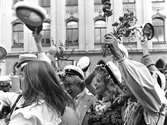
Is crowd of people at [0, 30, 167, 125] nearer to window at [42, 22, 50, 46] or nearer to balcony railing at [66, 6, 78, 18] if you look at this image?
window at [42, 22, 50, 46]

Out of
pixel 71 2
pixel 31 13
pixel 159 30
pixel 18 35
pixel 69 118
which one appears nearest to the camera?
pixel 69 118

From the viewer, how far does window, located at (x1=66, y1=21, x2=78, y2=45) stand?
23.6 m

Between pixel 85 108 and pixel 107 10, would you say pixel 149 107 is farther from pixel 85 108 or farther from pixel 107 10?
pixel 85 108

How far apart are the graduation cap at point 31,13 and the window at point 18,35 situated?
2208cm

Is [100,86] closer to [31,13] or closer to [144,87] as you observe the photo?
[144,87]

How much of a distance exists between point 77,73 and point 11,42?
2039cm

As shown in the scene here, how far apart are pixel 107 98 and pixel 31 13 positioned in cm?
185

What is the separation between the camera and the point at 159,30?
23031mm

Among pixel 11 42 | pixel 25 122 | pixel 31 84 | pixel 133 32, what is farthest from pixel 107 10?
pixel 11 42

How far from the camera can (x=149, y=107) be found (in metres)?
2.38

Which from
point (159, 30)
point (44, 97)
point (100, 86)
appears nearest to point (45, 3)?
point (159, 30)

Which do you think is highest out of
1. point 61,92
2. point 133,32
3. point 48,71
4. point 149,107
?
point 133,32

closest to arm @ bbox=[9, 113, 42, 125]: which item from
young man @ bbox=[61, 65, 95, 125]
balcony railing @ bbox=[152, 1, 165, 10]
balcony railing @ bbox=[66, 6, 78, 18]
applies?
young man @ bbox=[61, 65, 95, 125]

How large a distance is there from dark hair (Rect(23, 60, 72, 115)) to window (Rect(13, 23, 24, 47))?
22.3m
